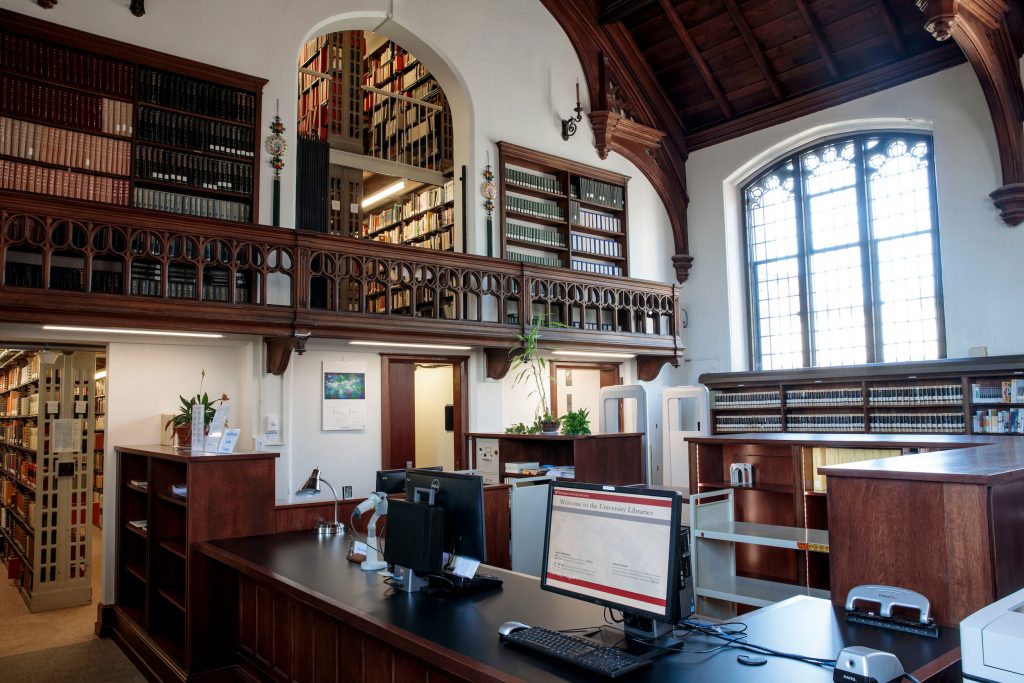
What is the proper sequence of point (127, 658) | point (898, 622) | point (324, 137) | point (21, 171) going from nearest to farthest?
1. point (898, 622)
2. point (127, 658)
3. point (21, 171)
4. point (324, 137)

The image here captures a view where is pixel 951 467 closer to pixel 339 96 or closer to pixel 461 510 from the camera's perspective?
pixel 461 510

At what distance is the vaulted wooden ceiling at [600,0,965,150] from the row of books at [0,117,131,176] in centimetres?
631

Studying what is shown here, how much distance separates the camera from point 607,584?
7.54 feet

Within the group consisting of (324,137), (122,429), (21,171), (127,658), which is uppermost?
(324,137)

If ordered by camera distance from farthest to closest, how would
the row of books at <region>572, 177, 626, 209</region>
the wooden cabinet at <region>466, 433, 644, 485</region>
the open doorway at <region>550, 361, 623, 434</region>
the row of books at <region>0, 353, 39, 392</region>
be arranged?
the row of books at <region>572, 177, 626, 209</region> < the open doorway at <region>550, 361, 623, 434</region> < the row of books at <region>0, 353, 39, 392</region> < the wooden cabinet at <region>466, 433, 644, 485</region>

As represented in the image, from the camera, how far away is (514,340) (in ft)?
26.9

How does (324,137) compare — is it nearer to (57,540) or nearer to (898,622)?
(57,540)

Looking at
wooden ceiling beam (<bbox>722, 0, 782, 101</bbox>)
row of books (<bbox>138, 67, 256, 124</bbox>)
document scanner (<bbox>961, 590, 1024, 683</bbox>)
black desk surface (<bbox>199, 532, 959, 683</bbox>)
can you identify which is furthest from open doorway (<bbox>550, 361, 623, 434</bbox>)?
document scanner (<bbox>961, 590, 1024, 683</bbox>)

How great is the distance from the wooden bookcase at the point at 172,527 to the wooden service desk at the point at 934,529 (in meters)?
3.23

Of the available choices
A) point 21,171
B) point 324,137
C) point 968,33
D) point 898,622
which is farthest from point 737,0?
point 898,622

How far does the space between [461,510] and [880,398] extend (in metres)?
6.68

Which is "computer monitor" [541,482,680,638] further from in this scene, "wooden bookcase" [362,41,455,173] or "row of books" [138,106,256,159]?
"wooden bookcase" [362,41,455,173]

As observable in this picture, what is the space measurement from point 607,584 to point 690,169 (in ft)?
31.6

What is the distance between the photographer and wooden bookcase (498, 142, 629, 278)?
9.04m
